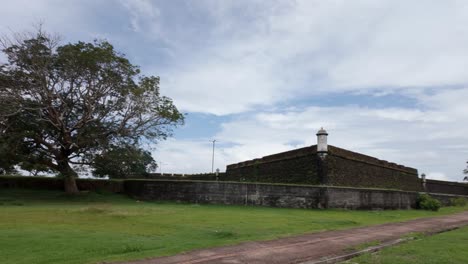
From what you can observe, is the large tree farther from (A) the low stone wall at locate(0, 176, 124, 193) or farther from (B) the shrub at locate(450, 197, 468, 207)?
(B) the shrub at locate(450, 197, 468, 207)

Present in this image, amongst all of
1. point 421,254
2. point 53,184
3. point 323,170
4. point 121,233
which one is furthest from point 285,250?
point 53,184

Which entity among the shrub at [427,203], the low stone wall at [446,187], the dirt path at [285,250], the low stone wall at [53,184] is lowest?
the dirt path at [285,250]

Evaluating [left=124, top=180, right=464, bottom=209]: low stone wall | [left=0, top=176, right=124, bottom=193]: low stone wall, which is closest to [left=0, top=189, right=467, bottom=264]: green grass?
[left=124, top=180, right=464, bottom=209]: low stone wall

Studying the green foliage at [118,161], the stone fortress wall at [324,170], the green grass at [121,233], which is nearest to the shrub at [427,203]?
the stone fortress wall at [324,170]

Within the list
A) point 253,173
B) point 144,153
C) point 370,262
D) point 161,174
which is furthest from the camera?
point 161,174

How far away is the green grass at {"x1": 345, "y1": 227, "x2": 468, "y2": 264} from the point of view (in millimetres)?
5879

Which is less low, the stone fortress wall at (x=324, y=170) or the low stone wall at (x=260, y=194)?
the stone fortress wall at (x=324, y=170)

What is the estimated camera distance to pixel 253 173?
987 inches

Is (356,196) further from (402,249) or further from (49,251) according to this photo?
(49,251)

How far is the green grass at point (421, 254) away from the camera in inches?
231

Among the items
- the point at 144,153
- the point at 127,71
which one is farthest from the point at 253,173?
the point at 127,71

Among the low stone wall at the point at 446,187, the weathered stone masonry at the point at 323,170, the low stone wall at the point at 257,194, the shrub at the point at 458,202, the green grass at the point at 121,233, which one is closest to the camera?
the green grass at the point at 121,233

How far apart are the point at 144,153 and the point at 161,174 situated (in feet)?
44.0

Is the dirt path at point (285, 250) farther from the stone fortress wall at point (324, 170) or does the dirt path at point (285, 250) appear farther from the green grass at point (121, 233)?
the stone fortress wall at point (324, 170)
